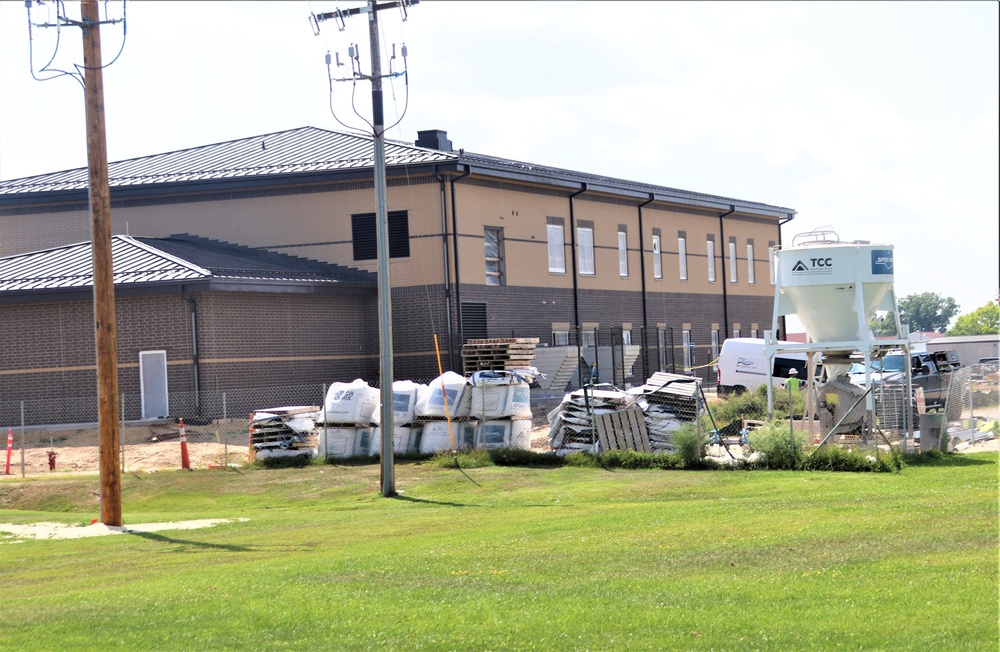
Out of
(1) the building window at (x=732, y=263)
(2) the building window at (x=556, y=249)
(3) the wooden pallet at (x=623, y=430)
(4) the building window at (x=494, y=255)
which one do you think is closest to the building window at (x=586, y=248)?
(2) the building window at (x=556, y=249)

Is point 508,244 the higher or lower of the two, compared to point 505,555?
higher

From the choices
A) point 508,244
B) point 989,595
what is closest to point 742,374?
point 508,244

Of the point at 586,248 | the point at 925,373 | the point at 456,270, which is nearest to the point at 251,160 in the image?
the point at 456,270

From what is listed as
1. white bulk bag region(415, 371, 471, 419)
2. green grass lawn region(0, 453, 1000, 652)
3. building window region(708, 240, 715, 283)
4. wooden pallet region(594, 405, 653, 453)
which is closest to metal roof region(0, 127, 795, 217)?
building window region(708, 240, 715, 283)

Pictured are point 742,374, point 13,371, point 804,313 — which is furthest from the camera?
point 742,374

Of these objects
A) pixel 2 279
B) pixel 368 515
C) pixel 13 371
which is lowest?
pixel 368 515

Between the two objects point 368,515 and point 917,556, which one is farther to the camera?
point 368,515

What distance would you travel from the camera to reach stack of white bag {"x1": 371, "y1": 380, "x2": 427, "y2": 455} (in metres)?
27.9

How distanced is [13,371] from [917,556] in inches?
1201

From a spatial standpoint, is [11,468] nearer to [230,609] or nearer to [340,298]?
[340,298]

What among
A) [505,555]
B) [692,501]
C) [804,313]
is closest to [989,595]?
[505,555]

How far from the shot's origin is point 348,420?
27828 mm

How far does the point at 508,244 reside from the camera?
42.9 meters

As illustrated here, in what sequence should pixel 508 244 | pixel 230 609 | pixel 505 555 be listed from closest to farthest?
pixel 230 609, pixel 505 555, pixel 508 244
